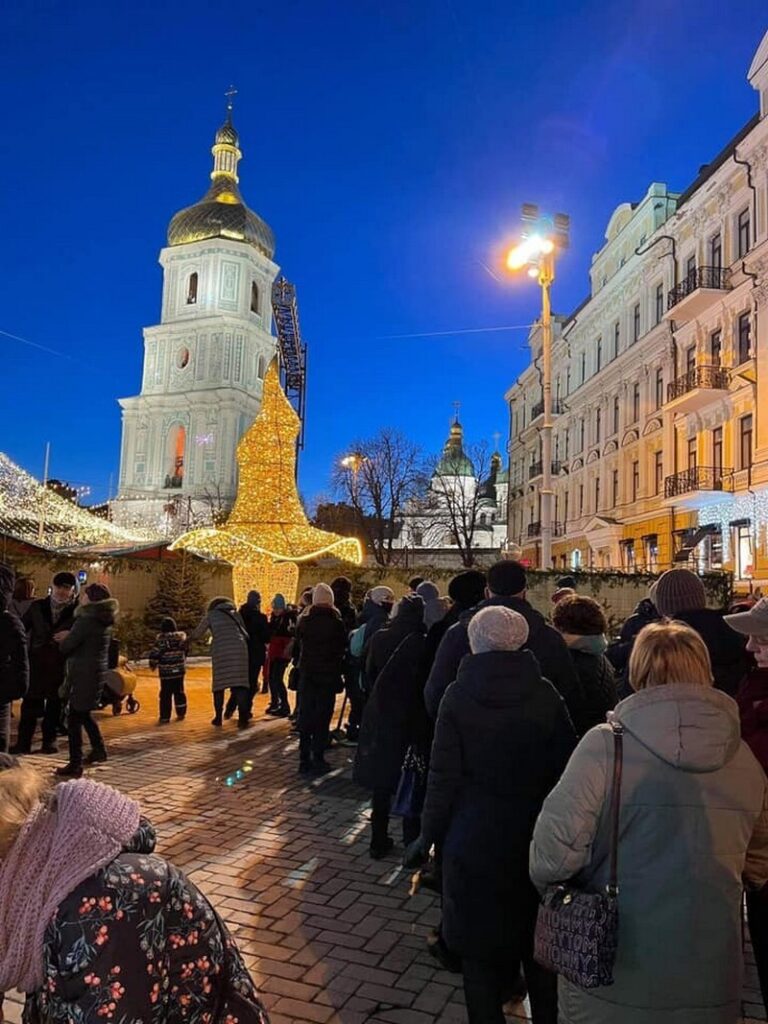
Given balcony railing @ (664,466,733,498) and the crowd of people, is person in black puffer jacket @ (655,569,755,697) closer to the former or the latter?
the crowd of people

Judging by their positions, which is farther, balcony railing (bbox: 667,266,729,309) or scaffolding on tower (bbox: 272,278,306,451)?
scaffolding on tower (bbox: 272,278,306,451)

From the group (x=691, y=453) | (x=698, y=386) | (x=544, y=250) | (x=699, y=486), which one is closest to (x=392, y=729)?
(x=544, y=250)

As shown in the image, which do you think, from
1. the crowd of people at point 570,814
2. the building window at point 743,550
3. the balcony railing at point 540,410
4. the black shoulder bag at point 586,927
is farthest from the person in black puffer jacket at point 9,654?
the balcony railing at point 540,410

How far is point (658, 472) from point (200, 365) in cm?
4334

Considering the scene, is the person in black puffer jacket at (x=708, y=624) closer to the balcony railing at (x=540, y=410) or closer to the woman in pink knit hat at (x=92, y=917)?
the woman in pink knit hat at (x=92, y=917)

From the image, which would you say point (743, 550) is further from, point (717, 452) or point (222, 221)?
point (222, 221)

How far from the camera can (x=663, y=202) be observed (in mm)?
32000

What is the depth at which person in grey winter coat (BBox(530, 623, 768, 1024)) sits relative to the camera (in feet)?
7.48

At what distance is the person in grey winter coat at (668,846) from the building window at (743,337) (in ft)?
81.4

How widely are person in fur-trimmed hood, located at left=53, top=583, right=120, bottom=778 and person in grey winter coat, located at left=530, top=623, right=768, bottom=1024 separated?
6.69 m

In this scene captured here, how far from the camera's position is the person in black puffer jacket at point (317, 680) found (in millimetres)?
8359

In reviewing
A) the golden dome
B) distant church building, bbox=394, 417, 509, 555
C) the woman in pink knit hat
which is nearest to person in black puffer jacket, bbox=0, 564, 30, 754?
the woman in pink knit hat

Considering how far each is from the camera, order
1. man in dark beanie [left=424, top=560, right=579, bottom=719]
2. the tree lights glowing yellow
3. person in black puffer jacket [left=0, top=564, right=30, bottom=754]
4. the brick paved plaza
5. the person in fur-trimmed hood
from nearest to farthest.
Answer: the brick paved plaza < man in dark beanie [left=424, top=560, right=579, bottom=719] < person in black puffer jacket [left=0, top=564, right=30, bottom=754] < the person in fur-trimmed hood < the tree lights glowing yellow

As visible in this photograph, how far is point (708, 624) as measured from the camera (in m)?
4.51
